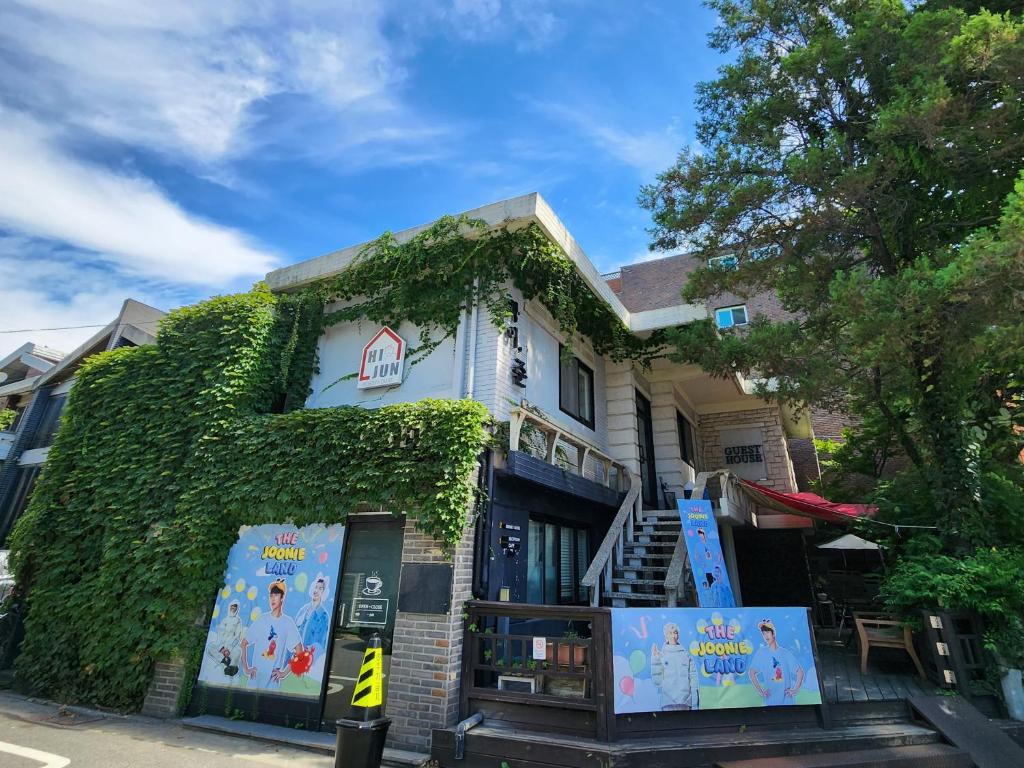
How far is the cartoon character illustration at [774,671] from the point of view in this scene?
5.09 m

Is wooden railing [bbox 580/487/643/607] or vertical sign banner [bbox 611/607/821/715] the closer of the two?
vertical sign banner [bbox 611/607/821/715]

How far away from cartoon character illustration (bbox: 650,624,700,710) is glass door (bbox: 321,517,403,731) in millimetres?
2914

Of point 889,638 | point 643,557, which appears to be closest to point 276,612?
point 643,557

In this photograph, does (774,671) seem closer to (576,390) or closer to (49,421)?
(576,390)

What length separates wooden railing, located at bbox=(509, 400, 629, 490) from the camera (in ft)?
22.1

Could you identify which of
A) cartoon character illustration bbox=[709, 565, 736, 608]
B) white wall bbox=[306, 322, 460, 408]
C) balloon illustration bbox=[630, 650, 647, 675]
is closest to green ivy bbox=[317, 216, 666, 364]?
white wall bbox=[306, 322, 460, 408]

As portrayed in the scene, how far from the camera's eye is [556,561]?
796 centimetres

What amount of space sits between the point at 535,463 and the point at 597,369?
174 inches

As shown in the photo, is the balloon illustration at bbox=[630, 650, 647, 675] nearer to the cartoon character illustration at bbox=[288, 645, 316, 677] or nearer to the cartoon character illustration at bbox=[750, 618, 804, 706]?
the cartoon character illustration at bbox=[750, 618, 804, 706]

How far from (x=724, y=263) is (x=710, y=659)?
245 inches

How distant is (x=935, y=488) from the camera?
7.15m

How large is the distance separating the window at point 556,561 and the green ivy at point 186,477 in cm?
216

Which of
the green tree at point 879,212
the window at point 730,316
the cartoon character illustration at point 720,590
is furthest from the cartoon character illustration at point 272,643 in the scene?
the window at point 730,316

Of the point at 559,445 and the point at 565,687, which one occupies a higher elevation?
the point at 559,445
